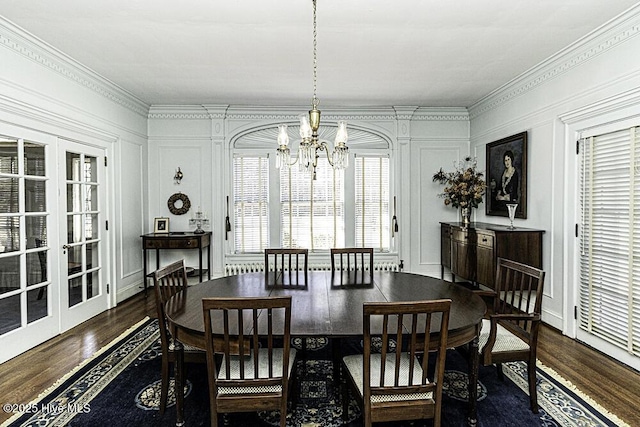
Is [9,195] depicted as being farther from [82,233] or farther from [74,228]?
[82,233]

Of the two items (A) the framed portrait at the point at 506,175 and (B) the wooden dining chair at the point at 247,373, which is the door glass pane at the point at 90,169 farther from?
(A) the framed portrait at the point at 506,175

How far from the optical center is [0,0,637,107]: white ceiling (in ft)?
9.01

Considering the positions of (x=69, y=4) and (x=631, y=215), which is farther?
(x=631, y=215)

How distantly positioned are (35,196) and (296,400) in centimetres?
304

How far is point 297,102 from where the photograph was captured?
5.39 meters

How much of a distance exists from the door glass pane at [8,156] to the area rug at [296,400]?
69.7 inches

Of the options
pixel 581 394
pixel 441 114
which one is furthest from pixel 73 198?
pixel 441 114

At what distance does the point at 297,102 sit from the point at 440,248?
124 inches

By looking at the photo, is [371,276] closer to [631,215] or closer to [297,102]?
[631,215]

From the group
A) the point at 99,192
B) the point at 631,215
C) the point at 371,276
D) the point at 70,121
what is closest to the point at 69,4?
the point at 70,121

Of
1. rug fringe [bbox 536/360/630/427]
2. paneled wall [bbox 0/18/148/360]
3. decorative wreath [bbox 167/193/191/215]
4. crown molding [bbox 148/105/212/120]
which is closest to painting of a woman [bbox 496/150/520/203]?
rug fringe [bbox 536/360/630/427]

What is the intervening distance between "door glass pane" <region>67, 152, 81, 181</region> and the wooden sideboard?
4631 mm

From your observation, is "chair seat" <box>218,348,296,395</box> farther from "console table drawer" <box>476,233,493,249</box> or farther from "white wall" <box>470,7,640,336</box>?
"white wall" <box>470,7,640,336</box>

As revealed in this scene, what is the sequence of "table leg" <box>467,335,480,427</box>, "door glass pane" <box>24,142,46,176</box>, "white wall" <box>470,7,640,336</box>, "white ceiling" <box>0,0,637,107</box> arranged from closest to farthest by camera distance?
"table leg" <box>467,335,480,427</box>, "white ceiling" <box>0,0,637,107</box>, "white wall" <box>470,7,640,336</box>, "door glass pane" <box>24,142,46,176</box>
